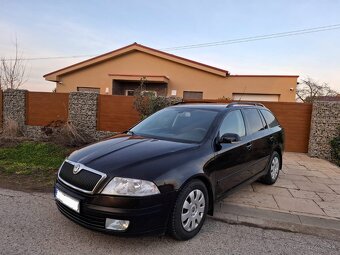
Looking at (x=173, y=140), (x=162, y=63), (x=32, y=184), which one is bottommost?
(x=32, y=184)

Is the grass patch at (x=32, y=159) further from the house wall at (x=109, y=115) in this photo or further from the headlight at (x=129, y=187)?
the headlight at (x=129, y=187)

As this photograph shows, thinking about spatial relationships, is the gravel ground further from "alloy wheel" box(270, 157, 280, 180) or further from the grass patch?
the grass patch

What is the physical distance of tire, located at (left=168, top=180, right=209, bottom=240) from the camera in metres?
3.12

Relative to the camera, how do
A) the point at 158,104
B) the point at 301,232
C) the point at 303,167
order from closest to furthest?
the point at 301,232, the point at 303,167, the point at 158,104

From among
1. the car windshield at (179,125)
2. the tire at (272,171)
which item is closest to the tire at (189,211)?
the car windshield at (179,125)

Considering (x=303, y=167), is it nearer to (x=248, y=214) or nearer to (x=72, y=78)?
(x=248, y=214)

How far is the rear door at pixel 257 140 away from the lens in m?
4.76

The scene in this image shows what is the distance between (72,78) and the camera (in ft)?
65.2

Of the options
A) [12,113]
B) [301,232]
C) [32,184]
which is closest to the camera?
[301,232]

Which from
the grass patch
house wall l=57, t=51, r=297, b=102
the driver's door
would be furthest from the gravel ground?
house wall l=57, t=51, r=297, b=102

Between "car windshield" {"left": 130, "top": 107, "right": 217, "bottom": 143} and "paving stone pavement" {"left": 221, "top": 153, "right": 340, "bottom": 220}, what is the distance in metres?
1.41

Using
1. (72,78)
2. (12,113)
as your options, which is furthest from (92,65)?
(12,113)

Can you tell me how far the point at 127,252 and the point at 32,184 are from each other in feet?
10.7

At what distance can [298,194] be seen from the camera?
5.26 meters
